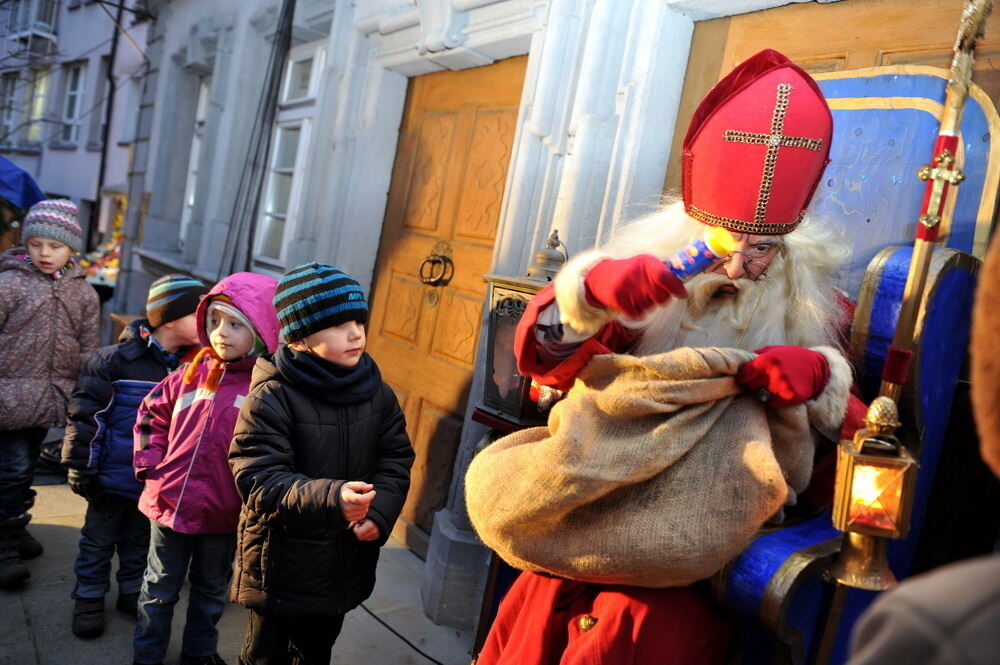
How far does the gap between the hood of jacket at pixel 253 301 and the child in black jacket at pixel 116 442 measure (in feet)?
1.24

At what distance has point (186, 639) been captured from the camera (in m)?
2.53

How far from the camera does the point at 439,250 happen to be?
4055 mm

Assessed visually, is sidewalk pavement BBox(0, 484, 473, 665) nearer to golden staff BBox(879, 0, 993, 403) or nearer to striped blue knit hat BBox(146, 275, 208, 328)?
striped blue knit hat BBox(146, 275, 208, 328)

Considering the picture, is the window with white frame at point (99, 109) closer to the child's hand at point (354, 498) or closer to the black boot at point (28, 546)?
the black boot at point (28, 546)

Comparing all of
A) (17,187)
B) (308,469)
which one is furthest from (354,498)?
(17,187)

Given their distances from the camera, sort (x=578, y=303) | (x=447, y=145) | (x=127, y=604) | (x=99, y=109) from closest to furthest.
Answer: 1. (x=578, y=303)
2. (x=127, y=604)
3. (x=447, y=145)
4. (x=99, y=109)

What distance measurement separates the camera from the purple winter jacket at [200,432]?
7.93 ft

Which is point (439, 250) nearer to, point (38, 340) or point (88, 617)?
point (38, 340)

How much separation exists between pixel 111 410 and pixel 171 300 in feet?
1.46

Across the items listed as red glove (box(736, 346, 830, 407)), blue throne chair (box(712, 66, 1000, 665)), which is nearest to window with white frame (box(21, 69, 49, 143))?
blue throne chair (box(712, 66, 1000, 665))

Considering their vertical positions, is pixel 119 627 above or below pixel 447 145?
below

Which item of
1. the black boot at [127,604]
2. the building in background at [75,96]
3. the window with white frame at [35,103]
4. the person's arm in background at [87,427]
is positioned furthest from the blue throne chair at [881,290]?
the window with white frame at [35,103]

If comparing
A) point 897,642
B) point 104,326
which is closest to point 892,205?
point 897,642

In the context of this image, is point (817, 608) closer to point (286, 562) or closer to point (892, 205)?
point (892, 205)
